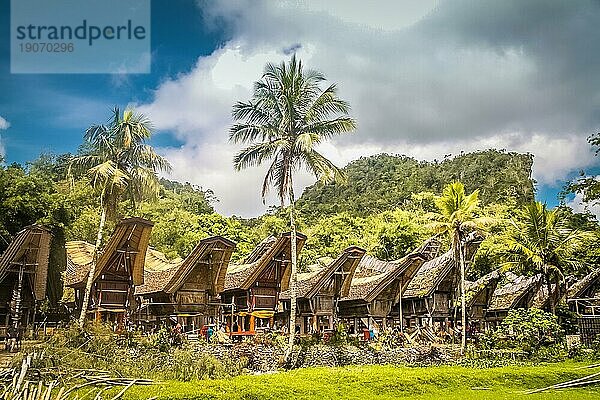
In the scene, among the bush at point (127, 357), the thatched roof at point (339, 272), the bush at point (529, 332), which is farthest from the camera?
the thatched roof at point (339, 272)

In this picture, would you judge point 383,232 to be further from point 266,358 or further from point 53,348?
point 53,348

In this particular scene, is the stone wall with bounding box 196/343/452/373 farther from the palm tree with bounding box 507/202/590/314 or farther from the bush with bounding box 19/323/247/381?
the palm tree with bounding box 507/202/590/314

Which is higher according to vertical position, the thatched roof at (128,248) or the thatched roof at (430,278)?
the thatched roof at (128,248)

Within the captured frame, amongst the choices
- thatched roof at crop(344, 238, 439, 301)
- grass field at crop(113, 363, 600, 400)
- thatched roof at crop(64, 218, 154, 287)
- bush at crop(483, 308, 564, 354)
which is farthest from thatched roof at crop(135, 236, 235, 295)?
bush at crop(483, 308, 564, 354)

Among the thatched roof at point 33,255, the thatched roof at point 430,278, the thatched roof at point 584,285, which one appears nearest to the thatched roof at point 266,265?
the thatched roof at point 33,255

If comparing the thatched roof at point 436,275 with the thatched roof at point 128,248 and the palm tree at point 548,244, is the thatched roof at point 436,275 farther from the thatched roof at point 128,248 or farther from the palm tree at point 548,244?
the thatched roof at point 128,248

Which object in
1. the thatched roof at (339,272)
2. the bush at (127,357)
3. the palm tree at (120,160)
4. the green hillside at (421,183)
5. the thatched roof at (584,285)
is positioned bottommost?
the bush at (127,357)

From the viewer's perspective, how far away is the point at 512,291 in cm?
2567

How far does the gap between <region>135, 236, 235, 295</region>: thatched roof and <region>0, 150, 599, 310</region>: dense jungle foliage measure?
7.54 ft

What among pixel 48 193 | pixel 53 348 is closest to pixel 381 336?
pixel 53 348

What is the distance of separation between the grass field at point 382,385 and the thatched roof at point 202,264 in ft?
19.9

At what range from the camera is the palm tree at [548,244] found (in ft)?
62.8

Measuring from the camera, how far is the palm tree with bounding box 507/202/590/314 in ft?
62.8

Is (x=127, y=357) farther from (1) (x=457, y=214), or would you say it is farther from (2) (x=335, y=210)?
(2) (x=335, y=210)
